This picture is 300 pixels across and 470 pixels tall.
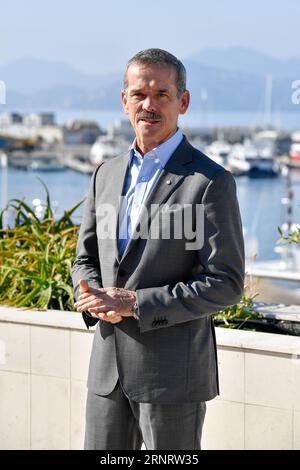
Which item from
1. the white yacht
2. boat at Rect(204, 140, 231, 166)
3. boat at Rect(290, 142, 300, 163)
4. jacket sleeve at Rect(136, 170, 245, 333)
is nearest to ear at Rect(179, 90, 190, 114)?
jacket sleeve at Rect(136, 170, 245, 333)

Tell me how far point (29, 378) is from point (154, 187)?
1520 millimetres

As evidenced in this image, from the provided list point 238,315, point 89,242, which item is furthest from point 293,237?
point 89,242

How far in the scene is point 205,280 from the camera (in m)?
2.25

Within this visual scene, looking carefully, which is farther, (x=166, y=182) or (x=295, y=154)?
(x=295, y=154)

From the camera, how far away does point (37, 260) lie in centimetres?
401

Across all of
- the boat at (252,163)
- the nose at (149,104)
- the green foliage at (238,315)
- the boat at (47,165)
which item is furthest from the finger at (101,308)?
the boat at (47,165)

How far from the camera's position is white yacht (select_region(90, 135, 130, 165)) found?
79050 mm

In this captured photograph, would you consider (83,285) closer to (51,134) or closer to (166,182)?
(166,182)

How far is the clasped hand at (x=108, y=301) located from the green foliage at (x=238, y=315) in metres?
1.39

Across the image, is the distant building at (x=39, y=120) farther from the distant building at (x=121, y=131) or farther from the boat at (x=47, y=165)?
the boat at (x=47, y=165)

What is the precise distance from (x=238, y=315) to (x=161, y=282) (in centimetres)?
147

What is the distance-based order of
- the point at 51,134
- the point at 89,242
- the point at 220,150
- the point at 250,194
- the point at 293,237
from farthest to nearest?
the point at 51,134 → the point at 220,150 → the point at 250,194 → the point at 293,237 → the point at 89,242

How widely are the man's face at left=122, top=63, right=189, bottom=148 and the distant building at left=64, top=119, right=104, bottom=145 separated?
88.2m

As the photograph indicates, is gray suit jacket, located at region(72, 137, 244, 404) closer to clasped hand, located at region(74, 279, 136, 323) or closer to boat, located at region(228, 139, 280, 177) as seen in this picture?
clasped hand, located at region(74, 279, 136, 323)
